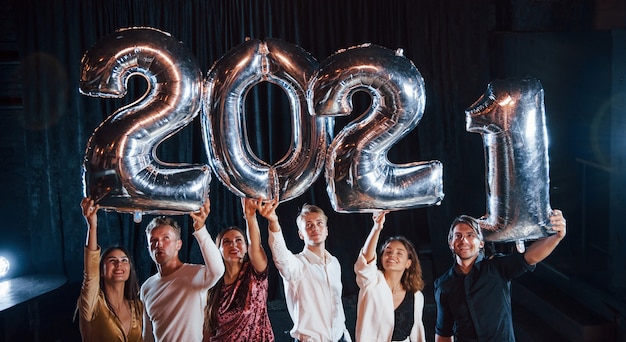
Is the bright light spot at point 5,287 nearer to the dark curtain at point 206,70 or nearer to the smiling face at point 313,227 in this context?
the dark curtain at point 206,70

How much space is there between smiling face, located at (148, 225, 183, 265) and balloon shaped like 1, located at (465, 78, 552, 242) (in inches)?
58.4

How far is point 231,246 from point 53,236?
2.95 meters

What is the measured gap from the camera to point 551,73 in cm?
668

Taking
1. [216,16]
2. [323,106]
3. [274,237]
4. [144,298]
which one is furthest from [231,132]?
[216,16]

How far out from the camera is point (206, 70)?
6547mm

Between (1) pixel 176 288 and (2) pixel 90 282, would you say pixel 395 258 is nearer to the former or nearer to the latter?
(1) pixel 176 288

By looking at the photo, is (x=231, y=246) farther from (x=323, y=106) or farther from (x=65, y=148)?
(x=65, y=148)

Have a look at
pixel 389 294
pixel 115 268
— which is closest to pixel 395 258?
pixel 389 294

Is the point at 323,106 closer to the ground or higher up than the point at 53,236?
higher up

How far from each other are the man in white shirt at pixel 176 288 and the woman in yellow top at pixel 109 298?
9cm

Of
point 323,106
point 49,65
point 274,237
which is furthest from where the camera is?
point 49,65

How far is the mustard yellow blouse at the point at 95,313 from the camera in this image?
3898mm

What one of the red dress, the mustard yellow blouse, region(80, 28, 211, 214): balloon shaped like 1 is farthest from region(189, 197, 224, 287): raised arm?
region(80, 28, 211, 214): balloon shaped like 1

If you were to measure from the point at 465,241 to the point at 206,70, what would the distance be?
315 cm
